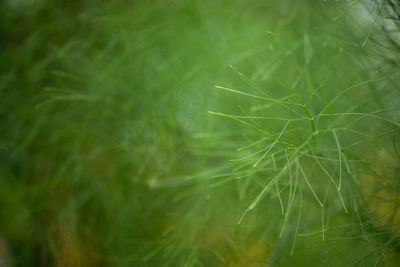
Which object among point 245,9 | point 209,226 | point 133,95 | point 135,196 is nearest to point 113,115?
point 133,95

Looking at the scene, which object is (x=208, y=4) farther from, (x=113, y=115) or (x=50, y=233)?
(x=50, y=233)

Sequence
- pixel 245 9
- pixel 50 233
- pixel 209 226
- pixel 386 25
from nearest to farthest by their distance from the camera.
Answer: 1. pixel 386 25
2. pixel 209 226
3. pixel 50 233
4. pixel 245 9

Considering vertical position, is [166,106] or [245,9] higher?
[245,9]

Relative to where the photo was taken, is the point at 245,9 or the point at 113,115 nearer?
the point at 113,115

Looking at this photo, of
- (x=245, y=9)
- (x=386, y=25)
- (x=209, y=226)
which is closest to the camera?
(x=386, y=25)

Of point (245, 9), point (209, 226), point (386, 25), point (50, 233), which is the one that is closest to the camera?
point (386, 25)

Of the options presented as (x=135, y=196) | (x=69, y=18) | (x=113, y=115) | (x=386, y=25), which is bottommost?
(x=135, y=196)

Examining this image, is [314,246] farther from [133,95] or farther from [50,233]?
[50,233]

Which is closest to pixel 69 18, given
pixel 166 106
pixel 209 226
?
pixel 166 106

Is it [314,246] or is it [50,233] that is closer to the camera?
[314,246]
